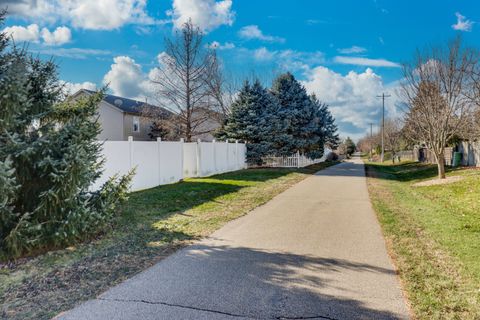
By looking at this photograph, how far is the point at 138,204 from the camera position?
9305 millimetres

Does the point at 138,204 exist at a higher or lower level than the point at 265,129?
lower

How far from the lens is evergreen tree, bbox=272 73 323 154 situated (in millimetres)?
27797

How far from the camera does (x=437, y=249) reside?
5465 millimetres

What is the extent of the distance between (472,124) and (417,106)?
568 cm

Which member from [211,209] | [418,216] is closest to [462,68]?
[418,216]

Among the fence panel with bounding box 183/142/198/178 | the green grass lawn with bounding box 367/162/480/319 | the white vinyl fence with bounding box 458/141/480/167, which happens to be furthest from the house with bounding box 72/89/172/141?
the green grass lawn with bounding box 367/162/480/319

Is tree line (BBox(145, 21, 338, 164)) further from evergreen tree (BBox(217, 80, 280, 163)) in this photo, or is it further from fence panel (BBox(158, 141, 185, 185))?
fence panel (BBox(158, 141, 185, 185))

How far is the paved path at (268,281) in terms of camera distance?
3416mm

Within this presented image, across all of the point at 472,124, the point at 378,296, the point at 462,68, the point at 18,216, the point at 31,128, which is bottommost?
the point at 378,296

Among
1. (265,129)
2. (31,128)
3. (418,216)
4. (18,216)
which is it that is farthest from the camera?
(265,129)

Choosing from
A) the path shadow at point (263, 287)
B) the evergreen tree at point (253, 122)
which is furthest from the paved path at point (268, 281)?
the evergreen tree at point (253, 122)

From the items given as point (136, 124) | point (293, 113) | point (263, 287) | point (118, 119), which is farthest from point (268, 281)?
point (136, 124)

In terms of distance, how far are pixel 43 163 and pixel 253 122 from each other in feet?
67.7

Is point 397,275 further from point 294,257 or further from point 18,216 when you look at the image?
point 18,216
